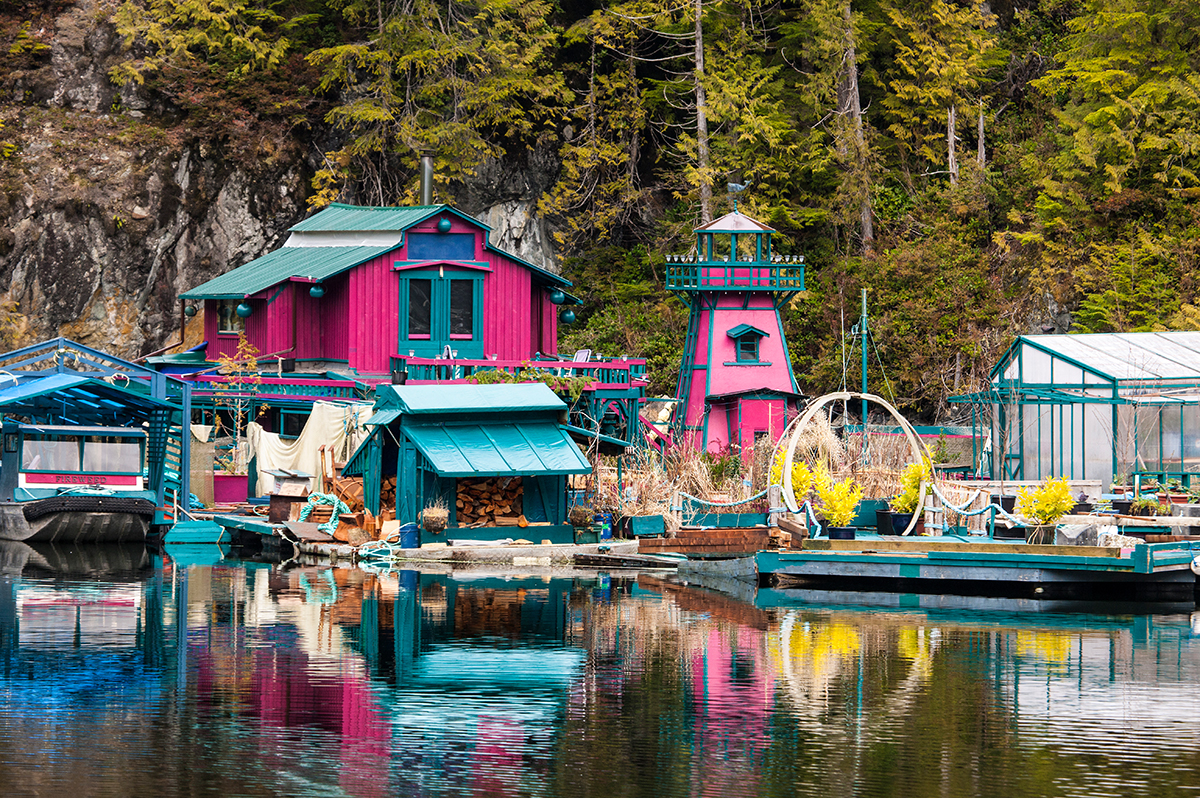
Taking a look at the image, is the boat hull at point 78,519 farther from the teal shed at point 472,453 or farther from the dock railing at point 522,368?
the dock railing at point 522,368

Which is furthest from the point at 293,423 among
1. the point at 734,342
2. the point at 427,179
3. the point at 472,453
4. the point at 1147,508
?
the point at 1147,508

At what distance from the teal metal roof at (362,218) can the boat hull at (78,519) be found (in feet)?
39.6

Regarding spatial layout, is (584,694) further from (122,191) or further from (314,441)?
(122,191)

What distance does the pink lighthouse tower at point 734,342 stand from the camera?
44.4 meters

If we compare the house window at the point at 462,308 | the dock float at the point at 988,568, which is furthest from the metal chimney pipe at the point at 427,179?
the dock float at the point at 988,568

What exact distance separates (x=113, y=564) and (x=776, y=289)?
22.0m

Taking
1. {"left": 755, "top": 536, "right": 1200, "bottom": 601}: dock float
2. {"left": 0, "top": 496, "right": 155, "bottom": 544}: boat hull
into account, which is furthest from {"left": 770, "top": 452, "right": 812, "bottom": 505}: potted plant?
{"left": 0, "top": 496, "right": 155, "bottom": 544}: boat hull

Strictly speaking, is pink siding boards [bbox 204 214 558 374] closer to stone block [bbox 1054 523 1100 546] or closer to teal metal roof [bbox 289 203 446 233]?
teal metal roof [bbox 289 203 446 233]

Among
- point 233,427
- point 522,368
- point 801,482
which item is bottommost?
point 801,482

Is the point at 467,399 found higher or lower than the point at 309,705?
higher

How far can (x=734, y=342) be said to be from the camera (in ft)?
148

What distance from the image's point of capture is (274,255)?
47.5 meters

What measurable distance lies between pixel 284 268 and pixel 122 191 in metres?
8.69

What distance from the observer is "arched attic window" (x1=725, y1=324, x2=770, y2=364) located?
44812 mm
